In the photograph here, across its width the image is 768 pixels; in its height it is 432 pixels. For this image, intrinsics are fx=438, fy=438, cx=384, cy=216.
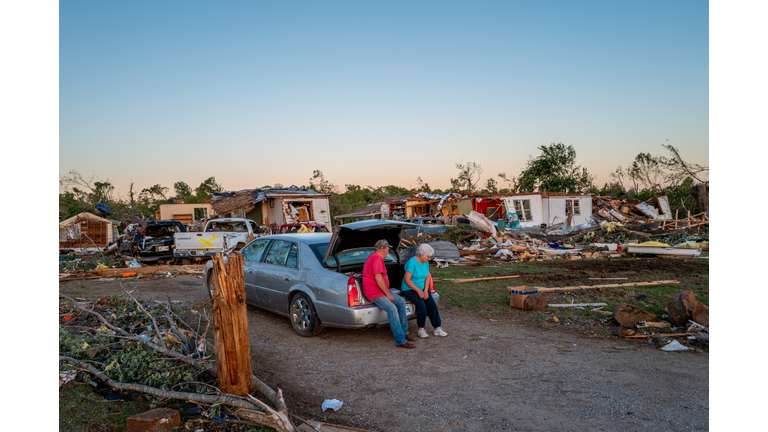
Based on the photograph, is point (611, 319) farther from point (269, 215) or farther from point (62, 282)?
point (269, 215)

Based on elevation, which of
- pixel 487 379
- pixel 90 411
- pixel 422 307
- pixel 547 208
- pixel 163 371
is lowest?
pixel 487 379

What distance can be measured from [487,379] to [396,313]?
5.03 ft

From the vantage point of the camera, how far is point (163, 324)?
631 centimetres

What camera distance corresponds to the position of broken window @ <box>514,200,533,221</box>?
31281mm

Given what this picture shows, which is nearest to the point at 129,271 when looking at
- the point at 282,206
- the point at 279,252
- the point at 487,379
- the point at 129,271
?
the point at 129,271

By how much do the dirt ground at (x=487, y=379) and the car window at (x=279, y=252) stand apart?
3.42ft

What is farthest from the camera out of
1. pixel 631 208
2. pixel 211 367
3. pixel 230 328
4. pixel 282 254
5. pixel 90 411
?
pixel 631 208

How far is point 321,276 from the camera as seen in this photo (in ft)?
20.1

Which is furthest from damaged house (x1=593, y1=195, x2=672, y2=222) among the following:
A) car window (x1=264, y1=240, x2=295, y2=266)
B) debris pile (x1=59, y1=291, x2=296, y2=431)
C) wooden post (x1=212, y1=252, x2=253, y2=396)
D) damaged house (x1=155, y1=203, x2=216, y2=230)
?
wooden post (x1=212, y1=252, x2=253, y2=396)

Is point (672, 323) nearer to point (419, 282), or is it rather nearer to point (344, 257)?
point (419, 282)

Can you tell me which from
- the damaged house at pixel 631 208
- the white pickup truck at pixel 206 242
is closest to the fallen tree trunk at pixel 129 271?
the white pickup truck at pixel 206 242

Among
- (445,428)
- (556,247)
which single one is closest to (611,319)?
(445,428)

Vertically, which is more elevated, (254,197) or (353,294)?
(254,197)

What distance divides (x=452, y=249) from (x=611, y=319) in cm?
920
